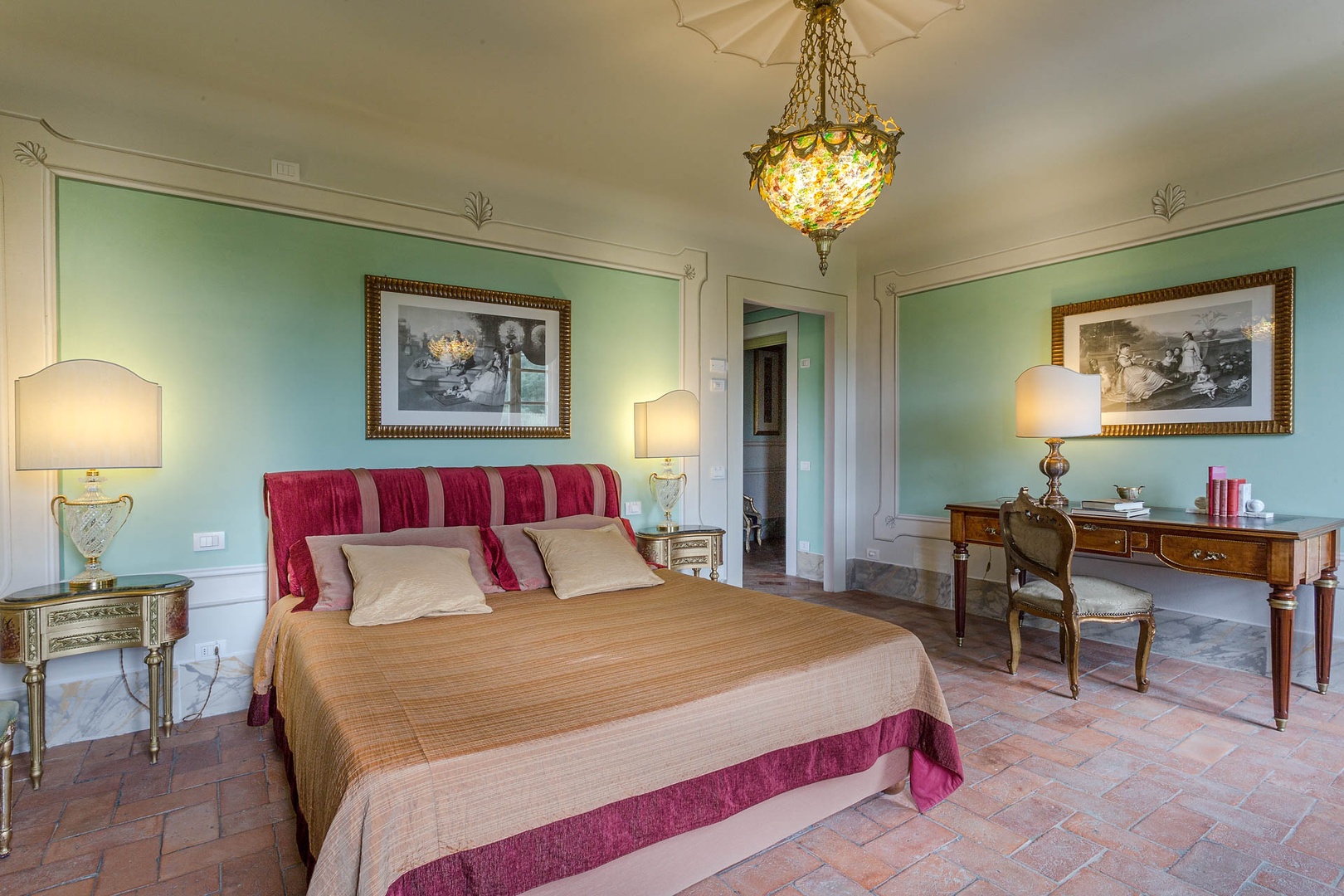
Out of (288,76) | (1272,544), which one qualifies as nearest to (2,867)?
(288,76)

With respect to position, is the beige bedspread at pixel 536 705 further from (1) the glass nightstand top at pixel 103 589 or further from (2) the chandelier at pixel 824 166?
(2) the chandelier at pixel 824 166

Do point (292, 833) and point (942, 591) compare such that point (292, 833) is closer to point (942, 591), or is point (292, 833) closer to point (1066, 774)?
point (1066, 774)

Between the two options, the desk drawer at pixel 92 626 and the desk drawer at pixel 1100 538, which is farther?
the desk drawer at pixel 1100 538

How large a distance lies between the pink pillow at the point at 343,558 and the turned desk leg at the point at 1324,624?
3733 millimetres

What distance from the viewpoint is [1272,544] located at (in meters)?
2.81

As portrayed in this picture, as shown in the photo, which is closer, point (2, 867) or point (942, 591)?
point (2, 867)

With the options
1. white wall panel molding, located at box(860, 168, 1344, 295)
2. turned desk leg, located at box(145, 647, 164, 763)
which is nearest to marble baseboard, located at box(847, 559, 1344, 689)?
white wall panel molding, located at box(860, 168, 1344, 295)

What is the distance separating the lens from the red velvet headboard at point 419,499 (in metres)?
3.12

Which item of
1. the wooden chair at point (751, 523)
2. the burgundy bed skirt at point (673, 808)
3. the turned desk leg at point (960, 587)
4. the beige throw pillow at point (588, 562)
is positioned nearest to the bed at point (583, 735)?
the burgundy bed skirt at point (673, 808)

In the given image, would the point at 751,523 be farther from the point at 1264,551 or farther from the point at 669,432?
the point at 1264,551

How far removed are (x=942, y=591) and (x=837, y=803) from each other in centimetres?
315

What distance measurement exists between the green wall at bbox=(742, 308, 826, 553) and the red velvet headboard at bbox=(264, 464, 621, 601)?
2428mm

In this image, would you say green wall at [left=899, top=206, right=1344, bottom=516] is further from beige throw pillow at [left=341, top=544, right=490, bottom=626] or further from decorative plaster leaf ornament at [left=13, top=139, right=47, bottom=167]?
decorative plaster leaf ornament at [left=13, top=139, right=47, bottom=167]

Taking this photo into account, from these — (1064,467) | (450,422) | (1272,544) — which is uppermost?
(450,422)
